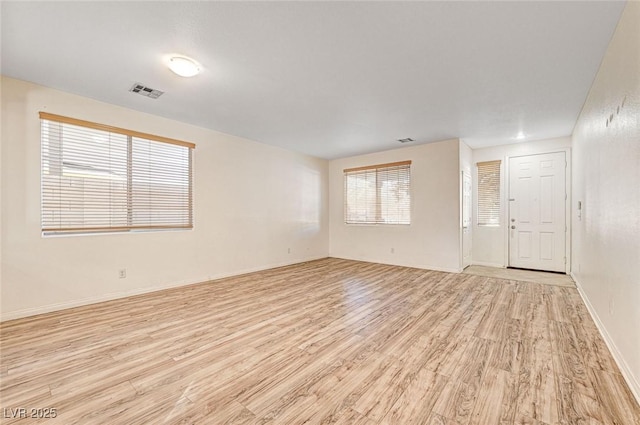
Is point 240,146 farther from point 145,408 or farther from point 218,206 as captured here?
point 145,408

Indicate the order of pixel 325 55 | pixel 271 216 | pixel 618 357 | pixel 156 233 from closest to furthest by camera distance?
pixel 618 357 → pixel 325 55 → pixel 156 233 → pixel 271 216

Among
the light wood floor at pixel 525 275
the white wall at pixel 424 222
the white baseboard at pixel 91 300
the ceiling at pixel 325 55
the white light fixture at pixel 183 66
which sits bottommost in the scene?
the light wood floor at pixel 525 275

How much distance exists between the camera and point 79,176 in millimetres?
3299

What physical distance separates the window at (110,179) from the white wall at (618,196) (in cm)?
488

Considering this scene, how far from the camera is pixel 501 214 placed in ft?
18.3

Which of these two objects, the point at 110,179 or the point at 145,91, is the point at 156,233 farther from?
the point at 145,91

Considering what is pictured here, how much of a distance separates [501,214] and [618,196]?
3.83 m

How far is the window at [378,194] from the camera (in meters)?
5.88

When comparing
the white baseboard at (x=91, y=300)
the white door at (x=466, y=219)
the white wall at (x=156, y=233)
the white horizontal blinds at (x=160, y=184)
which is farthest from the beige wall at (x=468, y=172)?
the white horizontal blinds at (x=160, y=184)

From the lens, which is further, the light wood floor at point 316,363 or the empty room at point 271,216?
the empty room at point 271,216

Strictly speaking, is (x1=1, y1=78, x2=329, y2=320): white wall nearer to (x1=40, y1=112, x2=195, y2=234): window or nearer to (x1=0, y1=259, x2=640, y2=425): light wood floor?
(x1=40, y1=112, x2=195, y2=234): window

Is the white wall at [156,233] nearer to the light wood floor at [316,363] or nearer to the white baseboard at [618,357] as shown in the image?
the light wood floor at [316,363]

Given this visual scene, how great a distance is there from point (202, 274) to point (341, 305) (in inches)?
97.8

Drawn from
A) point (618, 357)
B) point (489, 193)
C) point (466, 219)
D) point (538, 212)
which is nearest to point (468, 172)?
point (489, 193)
